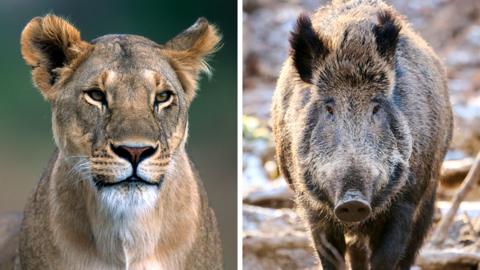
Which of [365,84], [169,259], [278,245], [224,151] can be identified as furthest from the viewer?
[278,245]

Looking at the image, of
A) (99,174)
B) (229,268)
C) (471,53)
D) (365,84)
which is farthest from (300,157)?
(471,53)

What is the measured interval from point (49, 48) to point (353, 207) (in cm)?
115

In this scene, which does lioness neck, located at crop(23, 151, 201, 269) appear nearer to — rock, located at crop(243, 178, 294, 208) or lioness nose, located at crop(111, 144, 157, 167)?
lioness nose, located at crop(111, 144, 157, 167)

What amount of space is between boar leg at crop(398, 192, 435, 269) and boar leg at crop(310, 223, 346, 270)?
254 mm

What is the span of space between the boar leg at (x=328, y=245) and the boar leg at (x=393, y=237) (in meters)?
0.16

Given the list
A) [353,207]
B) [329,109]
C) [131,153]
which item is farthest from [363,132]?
[131,153]

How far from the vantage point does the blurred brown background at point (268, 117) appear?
4223mm

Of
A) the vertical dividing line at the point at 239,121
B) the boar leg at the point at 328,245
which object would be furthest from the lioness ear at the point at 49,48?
the boar leg at the point at 328,245

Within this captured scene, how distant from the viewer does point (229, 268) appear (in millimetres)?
3887

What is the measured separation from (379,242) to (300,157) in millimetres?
453

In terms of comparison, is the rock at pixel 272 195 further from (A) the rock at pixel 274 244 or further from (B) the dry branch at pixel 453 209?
(B) the dry branch at pixel 453 209

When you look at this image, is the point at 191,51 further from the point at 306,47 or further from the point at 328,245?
the point at 328,245

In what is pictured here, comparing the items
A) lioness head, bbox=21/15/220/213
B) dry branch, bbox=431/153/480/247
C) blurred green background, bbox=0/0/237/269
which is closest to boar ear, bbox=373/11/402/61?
blurred green background, bbox=0/0/237/269

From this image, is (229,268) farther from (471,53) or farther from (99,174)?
(471,53)
